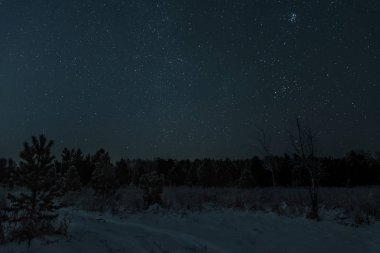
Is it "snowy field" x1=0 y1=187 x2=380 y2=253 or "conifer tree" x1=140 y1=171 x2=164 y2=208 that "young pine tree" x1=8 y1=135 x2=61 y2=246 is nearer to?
"snowy field" x1=0 y1=187 x2=380 y2=253

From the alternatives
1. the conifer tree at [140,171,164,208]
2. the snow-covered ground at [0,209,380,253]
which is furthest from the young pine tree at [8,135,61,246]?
the conifer tree at [140,171,164,208]

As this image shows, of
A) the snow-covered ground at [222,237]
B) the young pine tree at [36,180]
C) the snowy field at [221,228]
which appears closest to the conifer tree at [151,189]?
the snowy field at [221,228]

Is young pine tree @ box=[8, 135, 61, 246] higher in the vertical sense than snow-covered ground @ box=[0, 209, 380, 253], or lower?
higher

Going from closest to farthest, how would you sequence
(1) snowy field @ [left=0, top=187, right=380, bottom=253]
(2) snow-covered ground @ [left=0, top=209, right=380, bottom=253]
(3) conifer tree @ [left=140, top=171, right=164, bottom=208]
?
1. (2) snow-covered ground @ [left=0, top=209, right=380, bottom=253]
2. (1) snowy field @ [left=0, top=187, right=380, bottom=253]
3. (3) conifer tree @ [left=140, top=171, right=164, bottom=208]

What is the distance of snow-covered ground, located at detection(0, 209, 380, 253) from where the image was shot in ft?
35.7

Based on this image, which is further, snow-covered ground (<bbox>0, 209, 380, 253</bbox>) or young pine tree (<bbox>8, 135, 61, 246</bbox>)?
young pine tree (<bbox>8, 135, 61, 246</bbox>)

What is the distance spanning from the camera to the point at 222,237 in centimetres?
1379

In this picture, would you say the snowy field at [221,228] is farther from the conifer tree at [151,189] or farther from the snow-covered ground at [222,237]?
the conifer tree at [151,189]

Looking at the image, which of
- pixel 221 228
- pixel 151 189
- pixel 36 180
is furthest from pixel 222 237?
pixel 151 189

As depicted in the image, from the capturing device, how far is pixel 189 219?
1752 cm

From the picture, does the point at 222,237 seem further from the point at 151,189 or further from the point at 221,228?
the point at 151,189

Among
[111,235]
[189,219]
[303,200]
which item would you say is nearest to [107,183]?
[189,219]

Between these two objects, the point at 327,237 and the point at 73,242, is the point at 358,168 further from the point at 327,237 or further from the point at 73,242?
the point at 73,242

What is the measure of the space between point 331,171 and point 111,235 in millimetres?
39934
